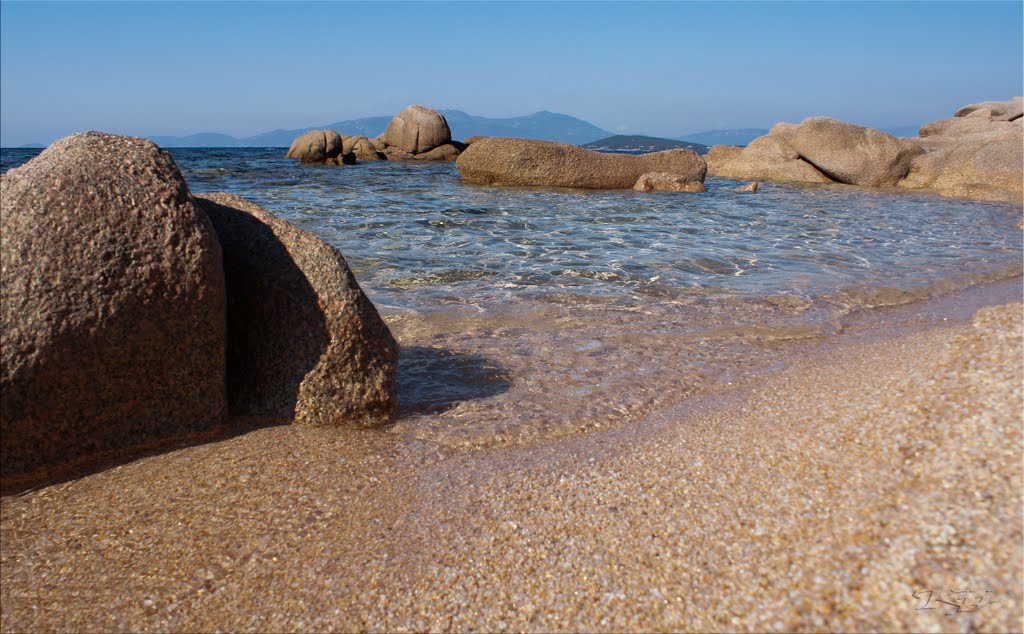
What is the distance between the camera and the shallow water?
2941mm

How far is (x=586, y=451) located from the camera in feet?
7.61

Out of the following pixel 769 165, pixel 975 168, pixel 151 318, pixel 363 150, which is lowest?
pixel 151 318

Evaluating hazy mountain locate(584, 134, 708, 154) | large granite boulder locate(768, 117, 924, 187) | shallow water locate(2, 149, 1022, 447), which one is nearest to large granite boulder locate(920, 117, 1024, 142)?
large granite boulder locate(768, 117, 924, 187)

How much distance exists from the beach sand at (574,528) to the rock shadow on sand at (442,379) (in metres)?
0.38

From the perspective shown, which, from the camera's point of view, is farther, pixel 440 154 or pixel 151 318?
pixel 440 154

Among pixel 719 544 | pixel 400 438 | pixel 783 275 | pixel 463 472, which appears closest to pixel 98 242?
pixel 400 438

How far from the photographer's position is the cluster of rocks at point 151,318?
1.97m

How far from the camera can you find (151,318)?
6.97 ft

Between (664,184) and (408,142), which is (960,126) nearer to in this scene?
(664,184)

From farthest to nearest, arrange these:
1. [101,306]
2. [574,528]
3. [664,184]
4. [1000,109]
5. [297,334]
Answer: [1000,109], [664,184], [297,334], [101,306], [574,528]

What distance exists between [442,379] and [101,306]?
1459 mm

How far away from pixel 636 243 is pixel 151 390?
212 inches

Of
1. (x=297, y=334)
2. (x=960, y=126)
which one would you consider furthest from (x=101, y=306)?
(x=960, y=126)

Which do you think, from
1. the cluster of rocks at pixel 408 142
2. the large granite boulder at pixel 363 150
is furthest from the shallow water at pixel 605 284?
the cluster of rocks at pixel 408 142
